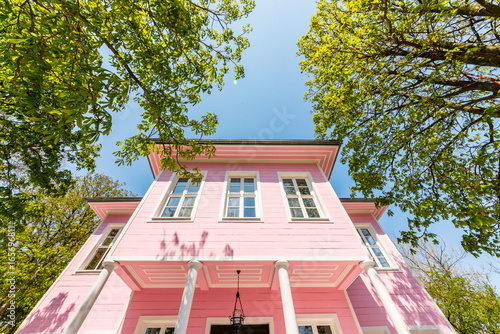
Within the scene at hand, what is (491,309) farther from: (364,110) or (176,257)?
(176,257)

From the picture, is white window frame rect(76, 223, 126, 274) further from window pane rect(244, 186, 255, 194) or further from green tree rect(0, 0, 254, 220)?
window pane rect(244, 186, 255, 194)

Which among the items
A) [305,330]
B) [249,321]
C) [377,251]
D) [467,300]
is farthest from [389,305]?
[467,300]

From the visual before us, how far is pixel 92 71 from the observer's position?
3.30 meters

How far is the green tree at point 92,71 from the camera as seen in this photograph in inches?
96.0

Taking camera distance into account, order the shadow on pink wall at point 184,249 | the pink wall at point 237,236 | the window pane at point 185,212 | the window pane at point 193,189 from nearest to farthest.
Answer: the shadow on pink wall at point 184,249, the pink wall at point 237,236, the window pane at point 185,212, the window pane at point 193,189

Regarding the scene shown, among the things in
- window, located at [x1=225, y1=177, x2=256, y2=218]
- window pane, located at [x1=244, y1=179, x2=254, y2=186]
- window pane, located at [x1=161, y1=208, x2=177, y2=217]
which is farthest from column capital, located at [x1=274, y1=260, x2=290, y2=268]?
window pane, located at [x1=161, y1=208, x2=177, y2=217]

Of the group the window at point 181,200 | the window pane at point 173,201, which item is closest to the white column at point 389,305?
the window at point 181,200

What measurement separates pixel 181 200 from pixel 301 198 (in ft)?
12.6

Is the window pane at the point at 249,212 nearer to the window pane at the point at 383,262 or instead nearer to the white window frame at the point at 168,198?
the white window frame at the point at 168,198

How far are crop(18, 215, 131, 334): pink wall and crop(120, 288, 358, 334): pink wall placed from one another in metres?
0.67

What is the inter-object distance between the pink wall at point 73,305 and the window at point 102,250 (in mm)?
308

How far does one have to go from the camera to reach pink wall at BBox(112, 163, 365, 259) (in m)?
4.66

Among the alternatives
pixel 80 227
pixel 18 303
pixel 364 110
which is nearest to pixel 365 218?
pixel 364 110

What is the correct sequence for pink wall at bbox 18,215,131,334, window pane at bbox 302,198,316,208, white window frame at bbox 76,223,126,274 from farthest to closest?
white window frame at bbox 76,223,126,274
window pane at bbox 302,198,316,208
pink wall at bbox 18,215,131,334
